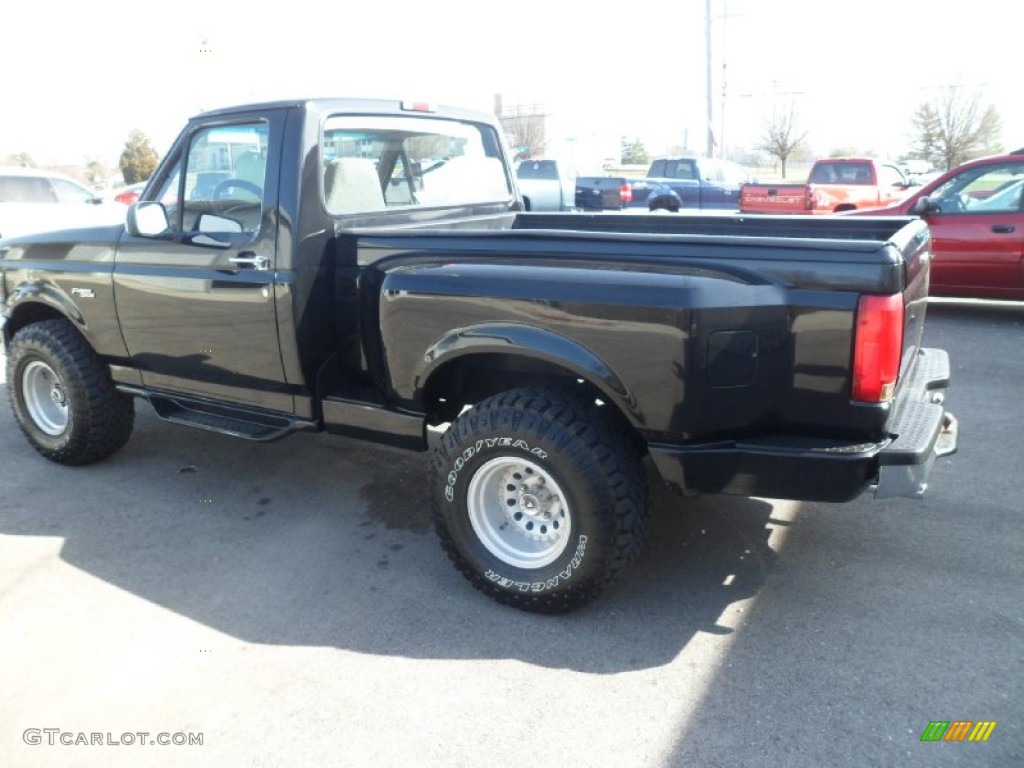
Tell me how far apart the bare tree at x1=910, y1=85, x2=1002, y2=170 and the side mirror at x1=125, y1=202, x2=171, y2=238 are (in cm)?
3657

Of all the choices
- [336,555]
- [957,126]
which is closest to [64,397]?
[336,555]

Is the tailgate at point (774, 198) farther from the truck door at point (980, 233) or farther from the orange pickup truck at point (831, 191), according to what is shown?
the truck door at point (980, 233)

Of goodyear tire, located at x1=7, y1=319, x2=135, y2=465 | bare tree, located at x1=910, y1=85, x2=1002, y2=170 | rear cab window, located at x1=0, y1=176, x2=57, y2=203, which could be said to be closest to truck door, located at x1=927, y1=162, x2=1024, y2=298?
goodyear tire, located at x1=7, y1=319, x2=135, y2=465

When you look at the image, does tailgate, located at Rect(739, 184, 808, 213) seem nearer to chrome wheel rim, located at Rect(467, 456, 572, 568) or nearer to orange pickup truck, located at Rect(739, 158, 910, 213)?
orange pickup truck, located at Rect(739, 158, 910, 213)

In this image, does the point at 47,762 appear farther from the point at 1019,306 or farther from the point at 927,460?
the point at 1019,306

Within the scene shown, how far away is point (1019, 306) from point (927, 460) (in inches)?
304

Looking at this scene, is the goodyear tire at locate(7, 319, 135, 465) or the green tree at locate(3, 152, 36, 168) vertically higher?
the green tree at locate(3, 152, 36, 168)

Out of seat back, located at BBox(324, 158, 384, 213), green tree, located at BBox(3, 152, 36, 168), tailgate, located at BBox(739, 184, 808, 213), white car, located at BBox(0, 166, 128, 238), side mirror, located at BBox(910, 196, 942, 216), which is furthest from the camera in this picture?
green tree, located at BBox(3, 152, 36, 168)

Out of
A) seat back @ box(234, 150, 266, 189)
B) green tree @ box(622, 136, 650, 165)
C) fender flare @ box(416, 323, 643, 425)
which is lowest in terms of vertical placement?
green tree @ box(622, 136, 650, 165)

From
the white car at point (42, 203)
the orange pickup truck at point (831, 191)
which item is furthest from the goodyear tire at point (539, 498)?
the orange pickup truck at point (831, 191)

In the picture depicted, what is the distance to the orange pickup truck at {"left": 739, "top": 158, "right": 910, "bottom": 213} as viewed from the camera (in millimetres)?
14250

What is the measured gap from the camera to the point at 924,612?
3209 millimetres

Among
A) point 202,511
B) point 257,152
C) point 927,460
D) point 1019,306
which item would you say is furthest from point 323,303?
point 1019,306

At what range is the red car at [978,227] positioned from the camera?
8164mm
